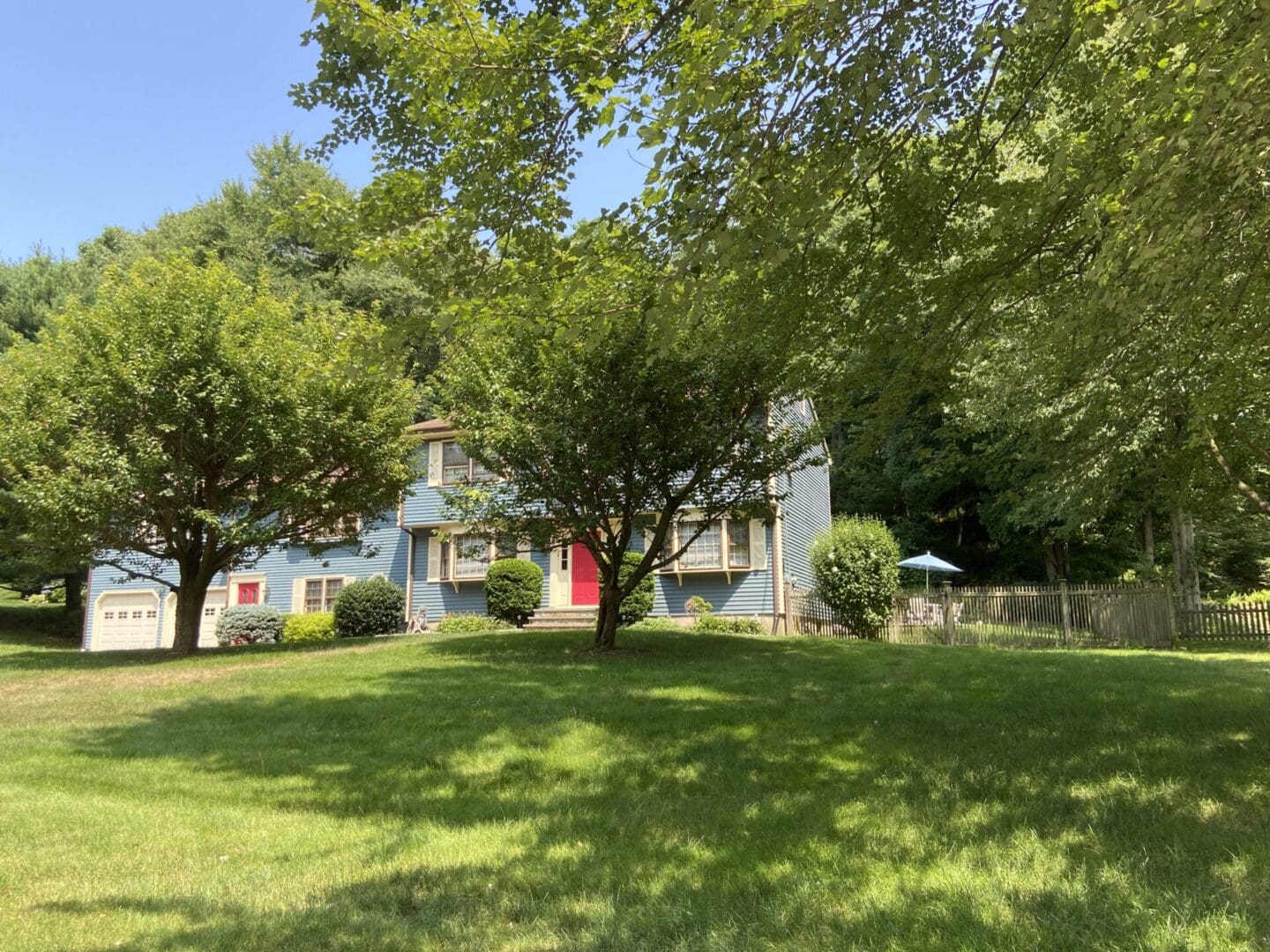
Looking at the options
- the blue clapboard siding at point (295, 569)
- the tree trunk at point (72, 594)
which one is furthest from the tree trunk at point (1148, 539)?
the tree trunk at point (72, 594)

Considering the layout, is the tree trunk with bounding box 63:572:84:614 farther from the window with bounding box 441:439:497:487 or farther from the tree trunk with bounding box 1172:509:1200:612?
the tree trunk with bounding box 1172:509:1200:612

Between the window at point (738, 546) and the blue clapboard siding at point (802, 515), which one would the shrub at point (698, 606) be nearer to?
the window at point (738, 546)

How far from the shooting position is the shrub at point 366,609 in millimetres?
21781

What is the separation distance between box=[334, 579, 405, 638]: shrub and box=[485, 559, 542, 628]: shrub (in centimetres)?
289

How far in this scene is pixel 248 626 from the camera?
23234 mm

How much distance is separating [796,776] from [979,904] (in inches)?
92.3

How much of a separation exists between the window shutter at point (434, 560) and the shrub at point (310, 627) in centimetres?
287

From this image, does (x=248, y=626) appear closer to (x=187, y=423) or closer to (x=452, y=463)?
(x=452, y=463)

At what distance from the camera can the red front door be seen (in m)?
22.4

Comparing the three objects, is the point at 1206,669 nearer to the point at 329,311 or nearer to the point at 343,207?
the point at 343,207

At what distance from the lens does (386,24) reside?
16.0 feet

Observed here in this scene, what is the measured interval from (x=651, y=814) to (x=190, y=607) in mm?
14225

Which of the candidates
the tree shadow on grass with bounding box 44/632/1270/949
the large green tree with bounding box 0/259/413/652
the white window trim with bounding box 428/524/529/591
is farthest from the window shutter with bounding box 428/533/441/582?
the tree shadow on grass with bounding box 44/632/1270/949

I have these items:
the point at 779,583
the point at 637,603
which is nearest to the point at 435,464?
the point at 637,603
